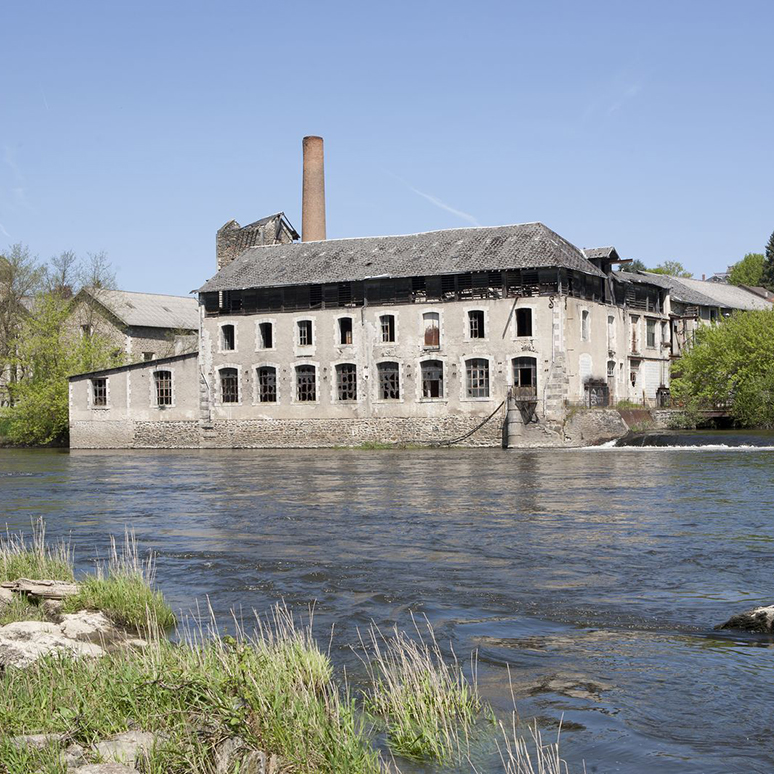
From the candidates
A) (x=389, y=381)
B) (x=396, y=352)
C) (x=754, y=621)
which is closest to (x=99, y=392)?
(x=389, y=381)

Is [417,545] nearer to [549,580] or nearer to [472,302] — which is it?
[549,580]

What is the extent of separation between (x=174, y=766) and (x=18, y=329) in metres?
51.4

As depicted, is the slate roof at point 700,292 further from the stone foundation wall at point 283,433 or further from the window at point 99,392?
the window at point 99,392

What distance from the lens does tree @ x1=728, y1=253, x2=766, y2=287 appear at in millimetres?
96688

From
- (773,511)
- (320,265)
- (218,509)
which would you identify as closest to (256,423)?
(320,265)

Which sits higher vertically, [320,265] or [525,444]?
[320,265]

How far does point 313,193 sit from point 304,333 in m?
10.7

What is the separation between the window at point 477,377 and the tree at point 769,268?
189 feet

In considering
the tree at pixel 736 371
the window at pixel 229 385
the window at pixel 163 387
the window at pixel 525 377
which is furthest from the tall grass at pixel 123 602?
the window at pixel 163 387

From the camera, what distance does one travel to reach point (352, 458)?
113 ft

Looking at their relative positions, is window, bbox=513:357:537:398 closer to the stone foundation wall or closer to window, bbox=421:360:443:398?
the stone foundation wall

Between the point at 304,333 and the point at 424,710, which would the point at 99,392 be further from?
the point at 424,710

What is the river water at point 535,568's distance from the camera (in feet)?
21.8

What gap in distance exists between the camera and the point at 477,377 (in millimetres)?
39219
